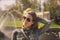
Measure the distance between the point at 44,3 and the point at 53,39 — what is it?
22331 millimetres

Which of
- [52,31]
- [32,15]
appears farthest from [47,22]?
[52,31]

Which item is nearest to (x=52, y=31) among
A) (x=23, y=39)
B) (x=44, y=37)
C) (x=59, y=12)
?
(x=44, y=37)

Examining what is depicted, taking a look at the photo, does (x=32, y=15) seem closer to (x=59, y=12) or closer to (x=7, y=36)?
(x=7, y=36)

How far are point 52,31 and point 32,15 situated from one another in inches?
31.3

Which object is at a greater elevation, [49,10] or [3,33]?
[3,33]

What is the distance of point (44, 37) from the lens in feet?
7.29

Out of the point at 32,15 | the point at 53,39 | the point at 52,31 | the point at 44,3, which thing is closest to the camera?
the point at 32,15

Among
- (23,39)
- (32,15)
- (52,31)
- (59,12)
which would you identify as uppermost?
(32,15)

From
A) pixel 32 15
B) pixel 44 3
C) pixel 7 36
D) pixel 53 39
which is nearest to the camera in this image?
pixel 32 15

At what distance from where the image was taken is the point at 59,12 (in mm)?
26359

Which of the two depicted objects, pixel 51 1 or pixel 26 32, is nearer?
pixel 26 32

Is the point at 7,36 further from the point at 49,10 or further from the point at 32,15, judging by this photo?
the point at 49,10

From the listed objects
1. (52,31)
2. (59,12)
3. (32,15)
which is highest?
(32,15)

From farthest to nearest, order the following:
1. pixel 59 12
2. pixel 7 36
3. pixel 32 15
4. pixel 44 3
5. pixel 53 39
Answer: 1. pixel 59 12
2. pixel 44 3
3. pixel 53 39
4. pixel 7 36
5. pixel 32 15
